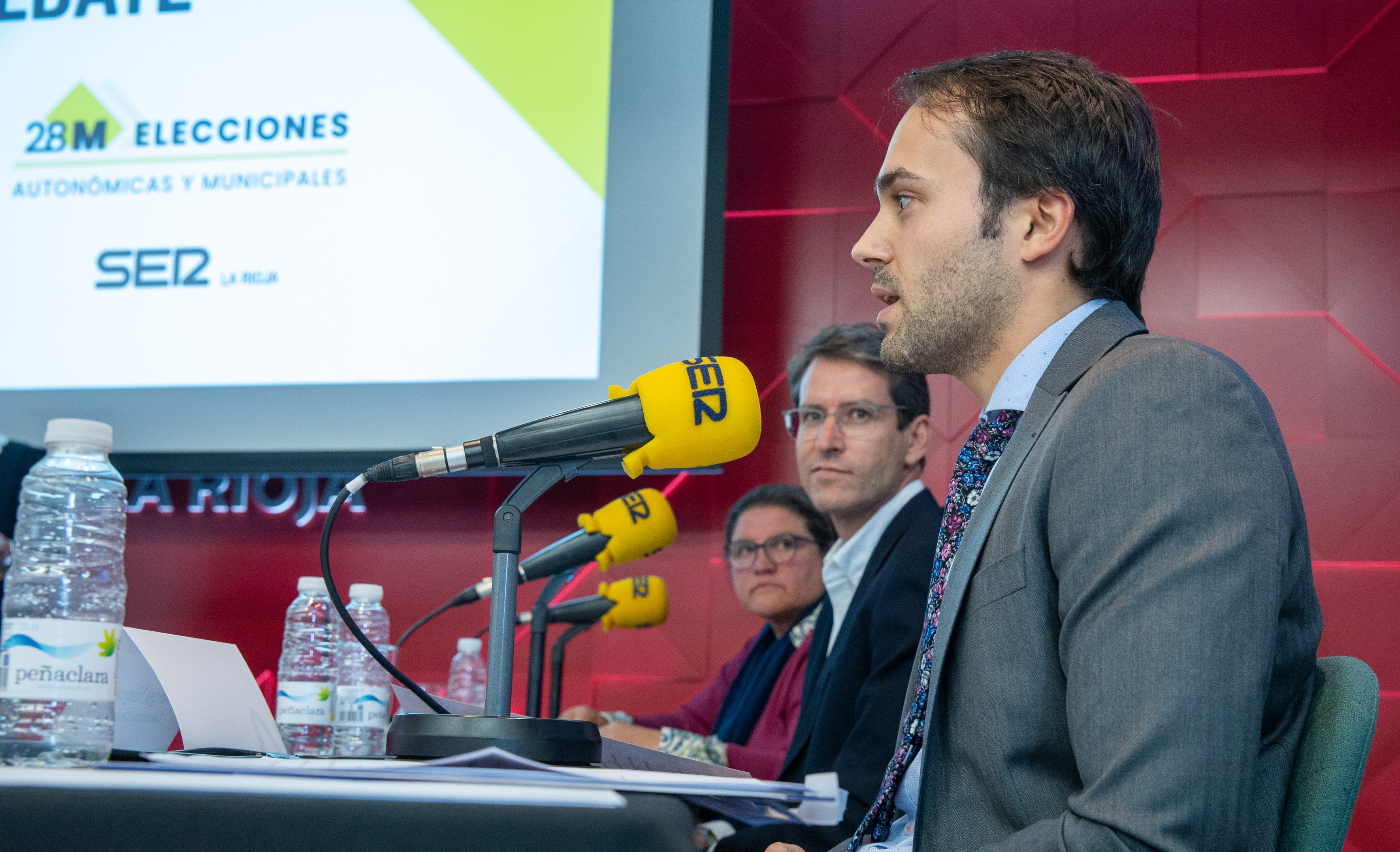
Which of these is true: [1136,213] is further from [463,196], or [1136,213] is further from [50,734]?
[463,196]

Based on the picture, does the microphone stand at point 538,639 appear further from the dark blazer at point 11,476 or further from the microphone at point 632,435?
the dark blazer at point 11,476

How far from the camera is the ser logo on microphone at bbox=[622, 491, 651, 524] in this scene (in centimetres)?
196

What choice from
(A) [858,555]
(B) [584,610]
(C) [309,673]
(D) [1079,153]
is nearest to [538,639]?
(B) [584,610]

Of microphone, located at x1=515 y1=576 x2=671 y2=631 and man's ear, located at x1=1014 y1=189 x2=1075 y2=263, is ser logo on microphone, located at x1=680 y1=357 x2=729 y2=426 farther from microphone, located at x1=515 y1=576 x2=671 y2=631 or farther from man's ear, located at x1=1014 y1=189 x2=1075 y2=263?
microphone, located at x1=515 y1=576 x2=671 y2=631

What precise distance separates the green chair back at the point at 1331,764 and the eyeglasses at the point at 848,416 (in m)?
1.42

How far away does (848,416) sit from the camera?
2.41 metres

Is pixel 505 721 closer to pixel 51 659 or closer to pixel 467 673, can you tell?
pixel 51 659

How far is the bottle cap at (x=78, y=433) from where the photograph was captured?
0.96 meters

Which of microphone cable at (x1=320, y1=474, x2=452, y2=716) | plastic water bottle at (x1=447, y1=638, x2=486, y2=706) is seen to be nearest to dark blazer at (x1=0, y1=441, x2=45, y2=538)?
plastic water bottle at (x1=447, y1=638, x2=486, y2=706)

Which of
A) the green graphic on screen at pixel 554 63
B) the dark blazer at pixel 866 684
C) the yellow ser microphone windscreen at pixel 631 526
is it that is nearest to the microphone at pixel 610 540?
the yellow ser microphone windscreen at pixel 631 526

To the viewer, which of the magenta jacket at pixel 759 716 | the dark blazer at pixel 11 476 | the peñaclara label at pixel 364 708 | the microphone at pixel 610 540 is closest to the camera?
the peñaclara label at pixel 364 708

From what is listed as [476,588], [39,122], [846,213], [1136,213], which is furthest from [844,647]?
[39,122]

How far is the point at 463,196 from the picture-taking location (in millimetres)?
3094

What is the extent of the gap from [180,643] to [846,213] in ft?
8.04
